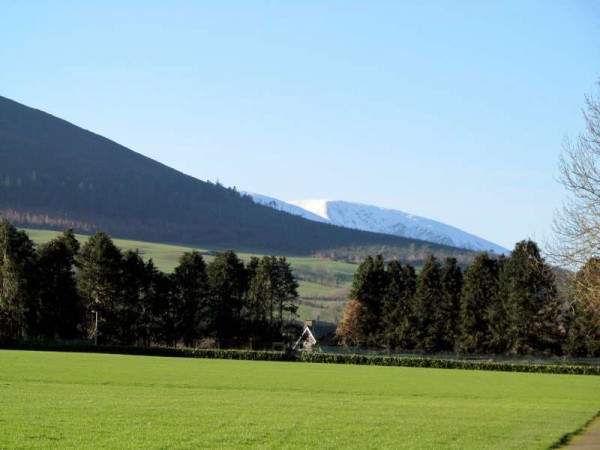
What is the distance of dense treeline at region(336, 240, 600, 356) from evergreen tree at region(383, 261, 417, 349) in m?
0.12

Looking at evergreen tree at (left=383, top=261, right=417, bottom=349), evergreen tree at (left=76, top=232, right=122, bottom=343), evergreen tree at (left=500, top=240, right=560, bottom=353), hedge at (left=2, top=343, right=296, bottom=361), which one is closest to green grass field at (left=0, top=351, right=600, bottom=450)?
hedge at (left=2, top=343, right=296, bottom=361)

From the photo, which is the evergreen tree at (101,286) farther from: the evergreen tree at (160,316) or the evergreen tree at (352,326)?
the evergreen tree at (352,326)

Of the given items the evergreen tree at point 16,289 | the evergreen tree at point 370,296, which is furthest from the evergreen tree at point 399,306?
the evergreen tree at point 16,289

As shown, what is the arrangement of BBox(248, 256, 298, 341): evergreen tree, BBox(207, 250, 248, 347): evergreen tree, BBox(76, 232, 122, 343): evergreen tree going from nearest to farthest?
1. BBox(76, 232, 122, 343): evergreen tree
2. BBox(207, 250, 248, 347): evergreen tree
3. BBox(248, 256, 298, 341): evergreen tree

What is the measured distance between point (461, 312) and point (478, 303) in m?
2.32

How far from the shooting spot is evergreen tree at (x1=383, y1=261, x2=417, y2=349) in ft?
356

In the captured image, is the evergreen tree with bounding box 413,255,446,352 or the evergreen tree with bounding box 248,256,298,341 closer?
the evergreen tree with bounding box 413,255,446,352

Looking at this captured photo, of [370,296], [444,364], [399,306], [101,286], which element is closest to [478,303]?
[399,306]

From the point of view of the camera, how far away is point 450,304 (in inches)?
4259

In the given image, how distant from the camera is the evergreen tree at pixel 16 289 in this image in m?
101

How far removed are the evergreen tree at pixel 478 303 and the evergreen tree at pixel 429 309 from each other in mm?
2893

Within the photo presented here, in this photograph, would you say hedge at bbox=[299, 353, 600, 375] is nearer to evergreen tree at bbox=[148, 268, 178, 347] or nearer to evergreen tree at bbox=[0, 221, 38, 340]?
evergreen tree at bbox=[148, 268, 178, 347]

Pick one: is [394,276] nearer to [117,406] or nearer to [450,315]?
[450,315]

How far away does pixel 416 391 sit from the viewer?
51.0 m
